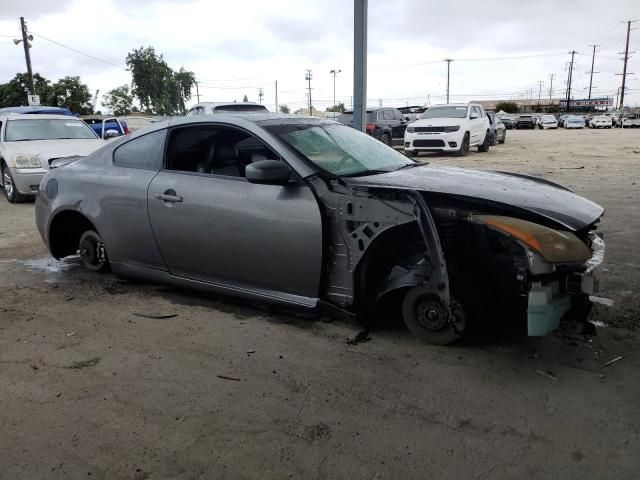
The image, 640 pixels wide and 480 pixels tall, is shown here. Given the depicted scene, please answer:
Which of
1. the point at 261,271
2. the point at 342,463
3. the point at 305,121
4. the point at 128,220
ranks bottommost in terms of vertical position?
the point at 342,463

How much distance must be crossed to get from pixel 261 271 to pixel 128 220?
4.39ft

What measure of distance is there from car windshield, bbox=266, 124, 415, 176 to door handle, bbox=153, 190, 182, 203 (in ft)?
2.88

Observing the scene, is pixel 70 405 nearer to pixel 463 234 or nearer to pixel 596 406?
pixel 463 234

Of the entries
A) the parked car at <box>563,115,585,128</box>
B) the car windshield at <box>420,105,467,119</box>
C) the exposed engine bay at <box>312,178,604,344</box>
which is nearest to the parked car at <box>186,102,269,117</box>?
the car windshield at <box>420,105,467,119</box>

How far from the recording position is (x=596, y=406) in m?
2.76

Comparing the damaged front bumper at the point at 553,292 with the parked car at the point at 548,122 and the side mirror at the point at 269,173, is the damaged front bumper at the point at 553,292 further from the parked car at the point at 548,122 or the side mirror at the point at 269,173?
the parked car at the point at 548,122

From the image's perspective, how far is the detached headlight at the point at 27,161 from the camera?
9477mm

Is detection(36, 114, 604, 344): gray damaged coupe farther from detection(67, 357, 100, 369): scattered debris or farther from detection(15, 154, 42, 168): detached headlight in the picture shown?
detection(15, 154, 42, 168): detached headlight

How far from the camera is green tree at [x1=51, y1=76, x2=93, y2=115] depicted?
147ft

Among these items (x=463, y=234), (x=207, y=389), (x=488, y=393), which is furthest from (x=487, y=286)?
(x=207, y=389)

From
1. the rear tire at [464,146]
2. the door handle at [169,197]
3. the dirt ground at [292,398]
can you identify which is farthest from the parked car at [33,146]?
the rear tire at [464,146]

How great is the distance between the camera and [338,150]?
13.2 feet

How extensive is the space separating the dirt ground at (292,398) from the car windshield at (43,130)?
697 centimetres

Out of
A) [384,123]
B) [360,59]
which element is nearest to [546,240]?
[360,59]
